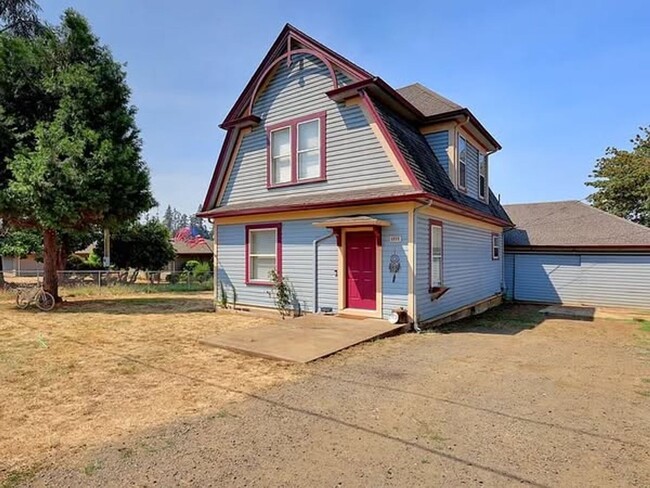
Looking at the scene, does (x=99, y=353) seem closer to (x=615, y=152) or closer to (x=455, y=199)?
(x=455, y=199)

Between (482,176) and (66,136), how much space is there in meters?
13.1

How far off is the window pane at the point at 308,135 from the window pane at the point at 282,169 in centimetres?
58

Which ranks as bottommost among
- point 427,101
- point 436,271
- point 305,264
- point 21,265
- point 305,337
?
point 305,337

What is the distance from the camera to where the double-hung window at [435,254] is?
30.2 ft

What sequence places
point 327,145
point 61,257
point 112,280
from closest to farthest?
point 327,145
point 112,280
point 61,257

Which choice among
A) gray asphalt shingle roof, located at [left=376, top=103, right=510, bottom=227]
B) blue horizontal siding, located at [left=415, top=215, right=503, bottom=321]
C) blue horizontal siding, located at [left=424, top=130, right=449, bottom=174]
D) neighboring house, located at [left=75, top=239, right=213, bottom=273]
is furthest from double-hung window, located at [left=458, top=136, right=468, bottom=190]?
neighboring house, located at [left=75, top=239, right=213, bottom=273]

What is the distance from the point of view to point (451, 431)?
3654 millimetres

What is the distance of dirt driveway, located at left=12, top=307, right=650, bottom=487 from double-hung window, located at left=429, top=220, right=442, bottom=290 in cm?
332

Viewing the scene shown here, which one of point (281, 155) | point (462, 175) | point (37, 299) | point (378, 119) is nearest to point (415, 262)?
point (378, 119)

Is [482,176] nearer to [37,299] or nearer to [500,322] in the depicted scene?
[500,322]

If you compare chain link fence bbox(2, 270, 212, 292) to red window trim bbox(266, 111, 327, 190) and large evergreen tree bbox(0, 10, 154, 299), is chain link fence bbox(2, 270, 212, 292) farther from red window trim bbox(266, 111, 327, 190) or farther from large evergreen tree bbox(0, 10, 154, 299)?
red window trim bbox(266, 111, 327, 190)

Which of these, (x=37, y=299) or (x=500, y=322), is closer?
(x=500, y=322)

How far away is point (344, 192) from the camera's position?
950 centimetres

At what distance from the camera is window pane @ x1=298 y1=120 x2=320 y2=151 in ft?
33.4
